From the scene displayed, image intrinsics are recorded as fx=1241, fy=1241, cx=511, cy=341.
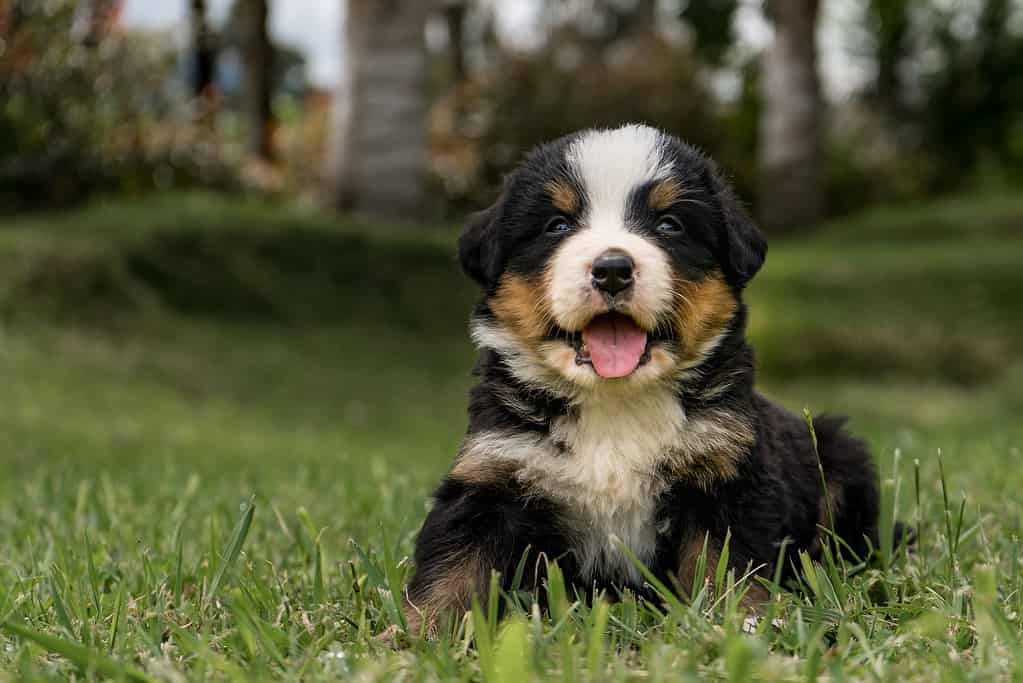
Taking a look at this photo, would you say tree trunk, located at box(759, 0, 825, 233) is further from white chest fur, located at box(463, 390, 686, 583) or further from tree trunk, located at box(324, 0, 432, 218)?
white chest fur, located at box(463, 390, 686, 583)

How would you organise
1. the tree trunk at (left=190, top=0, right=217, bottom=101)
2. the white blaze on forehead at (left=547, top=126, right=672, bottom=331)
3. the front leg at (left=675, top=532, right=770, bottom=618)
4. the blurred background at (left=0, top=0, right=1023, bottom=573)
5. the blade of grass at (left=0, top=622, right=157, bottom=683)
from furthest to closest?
the tree trunk at (left=190, top=0, right=217, bottom=101), the blurred background at (left=0, top=0, right=1023, bottom=573), the white blaze on forehead at (left=547, top=126, right=672, bottom=331), the front leg at (left=675, top=532, right=770, bottom=618), the blade of grass at (left=0, top=622, right=157, bottom=683)

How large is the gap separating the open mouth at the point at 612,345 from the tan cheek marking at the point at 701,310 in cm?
12

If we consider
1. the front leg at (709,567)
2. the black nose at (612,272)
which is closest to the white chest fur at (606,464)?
the front leg at (709,567)

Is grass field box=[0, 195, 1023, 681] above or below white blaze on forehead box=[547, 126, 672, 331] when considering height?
below

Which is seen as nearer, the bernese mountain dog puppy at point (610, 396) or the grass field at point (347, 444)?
the grass field at point (347, 444)

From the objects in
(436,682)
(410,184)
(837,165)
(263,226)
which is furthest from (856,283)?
(436,682)

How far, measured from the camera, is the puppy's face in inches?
130

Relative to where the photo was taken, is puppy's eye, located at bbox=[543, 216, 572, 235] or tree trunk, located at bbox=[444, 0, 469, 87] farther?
tree trunk, located at bbox=[444, 0, 469, 87]

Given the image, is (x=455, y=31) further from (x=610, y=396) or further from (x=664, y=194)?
(x=610, y=396)

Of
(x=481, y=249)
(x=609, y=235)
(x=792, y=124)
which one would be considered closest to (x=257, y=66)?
(x=792, y=124)

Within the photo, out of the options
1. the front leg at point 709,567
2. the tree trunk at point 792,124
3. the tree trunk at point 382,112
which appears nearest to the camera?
the front leg at point 709,567

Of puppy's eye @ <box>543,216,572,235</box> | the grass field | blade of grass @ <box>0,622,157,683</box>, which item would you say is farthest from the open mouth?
blade of grass @ <box>0,622,157,683</box>

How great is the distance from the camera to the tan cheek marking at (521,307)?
3430 mm

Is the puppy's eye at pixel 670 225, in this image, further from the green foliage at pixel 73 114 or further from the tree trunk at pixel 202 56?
the tree trunk at pixel 202 56
